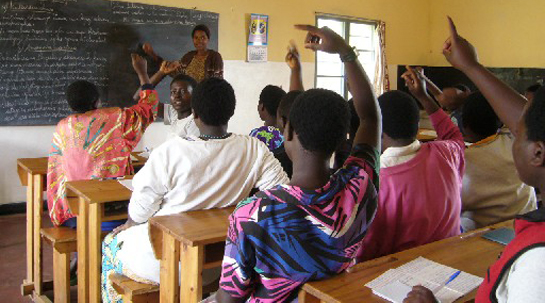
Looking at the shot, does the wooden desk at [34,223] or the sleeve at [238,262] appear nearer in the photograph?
the sleeve at [238,262]

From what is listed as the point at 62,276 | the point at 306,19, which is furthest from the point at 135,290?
the point at 306,19

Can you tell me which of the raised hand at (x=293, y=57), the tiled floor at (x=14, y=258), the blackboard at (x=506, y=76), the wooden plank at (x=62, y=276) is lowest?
the tiled floor at (x=14, y=258)

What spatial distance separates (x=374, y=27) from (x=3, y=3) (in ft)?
17.4

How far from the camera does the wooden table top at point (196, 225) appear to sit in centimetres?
187

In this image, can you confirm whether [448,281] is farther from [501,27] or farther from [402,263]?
[501,27]

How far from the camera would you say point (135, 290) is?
223 centimetres

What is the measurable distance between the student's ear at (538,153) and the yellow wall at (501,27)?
299 inches

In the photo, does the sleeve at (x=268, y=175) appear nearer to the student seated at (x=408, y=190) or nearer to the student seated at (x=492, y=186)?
the student seated at (x=408, y=190)

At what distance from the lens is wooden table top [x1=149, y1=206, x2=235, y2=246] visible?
1873 mm

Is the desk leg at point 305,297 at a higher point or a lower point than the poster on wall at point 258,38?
lower

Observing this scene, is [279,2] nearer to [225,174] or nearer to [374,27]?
[374,27]

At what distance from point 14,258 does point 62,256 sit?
1.23 m

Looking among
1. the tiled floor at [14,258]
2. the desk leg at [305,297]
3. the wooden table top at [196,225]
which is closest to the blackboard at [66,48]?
the tiled floor at [14,258]

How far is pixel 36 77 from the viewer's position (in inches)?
194
